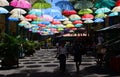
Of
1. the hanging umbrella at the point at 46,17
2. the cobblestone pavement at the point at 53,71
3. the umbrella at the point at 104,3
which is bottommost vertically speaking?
the cobblestone pavement at the point at 53,71

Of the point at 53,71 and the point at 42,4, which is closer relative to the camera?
the point at 53,71

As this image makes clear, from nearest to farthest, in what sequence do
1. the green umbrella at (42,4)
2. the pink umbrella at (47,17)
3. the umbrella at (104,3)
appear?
the umbrella at (104,3)
the green umbrella at (42,4)
the pink umbrella at (47,17)

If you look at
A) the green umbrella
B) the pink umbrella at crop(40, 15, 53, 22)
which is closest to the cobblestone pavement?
the green umbrella

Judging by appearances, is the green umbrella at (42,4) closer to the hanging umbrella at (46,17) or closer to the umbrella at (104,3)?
the umbrella at (104,3)

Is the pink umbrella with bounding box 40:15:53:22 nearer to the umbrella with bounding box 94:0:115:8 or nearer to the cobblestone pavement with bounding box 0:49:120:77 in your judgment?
the cobblestone pavement with bounding box 0:49:120:77

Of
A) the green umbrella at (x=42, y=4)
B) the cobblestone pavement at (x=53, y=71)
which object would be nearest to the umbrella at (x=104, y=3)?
the green umbrella at (x=42, y=4)

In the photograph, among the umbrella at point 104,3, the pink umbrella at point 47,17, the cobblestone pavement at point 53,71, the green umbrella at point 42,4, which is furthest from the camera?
the pink umbrella at point 47,17

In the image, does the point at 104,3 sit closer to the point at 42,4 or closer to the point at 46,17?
the point at 42,4

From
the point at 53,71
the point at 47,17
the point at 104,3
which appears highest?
the point at 104,3

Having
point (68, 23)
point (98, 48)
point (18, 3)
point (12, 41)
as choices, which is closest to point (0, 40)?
point (12, 41)

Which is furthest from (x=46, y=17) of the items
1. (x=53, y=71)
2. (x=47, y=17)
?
(x=53, y=71)

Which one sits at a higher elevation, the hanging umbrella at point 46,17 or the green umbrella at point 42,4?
the green umbrella at point 42,4

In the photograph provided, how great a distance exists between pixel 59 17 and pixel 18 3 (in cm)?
968

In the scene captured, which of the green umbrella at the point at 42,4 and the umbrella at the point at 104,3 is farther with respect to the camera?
the green umbrella at the point at 42,4
